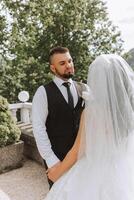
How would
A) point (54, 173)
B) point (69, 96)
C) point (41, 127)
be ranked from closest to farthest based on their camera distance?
point (54, 173)
point (41, 127)
point (69, 96)

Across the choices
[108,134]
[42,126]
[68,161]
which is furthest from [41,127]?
[108,134]

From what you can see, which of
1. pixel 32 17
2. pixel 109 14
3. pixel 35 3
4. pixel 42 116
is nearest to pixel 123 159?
pixel 42 116

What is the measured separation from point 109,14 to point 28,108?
73.5 feet

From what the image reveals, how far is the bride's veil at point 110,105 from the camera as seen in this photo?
2.28 metres

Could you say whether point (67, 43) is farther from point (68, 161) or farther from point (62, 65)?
point (68, 161)

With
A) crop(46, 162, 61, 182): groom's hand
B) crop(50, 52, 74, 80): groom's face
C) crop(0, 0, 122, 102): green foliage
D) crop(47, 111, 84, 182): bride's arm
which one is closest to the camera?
crop(47, 111, 84, 182): bride's arm

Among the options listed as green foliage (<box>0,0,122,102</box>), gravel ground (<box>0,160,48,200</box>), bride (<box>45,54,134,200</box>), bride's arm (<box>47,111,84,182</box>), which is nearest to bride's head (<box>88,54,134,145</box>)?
bride (<box>45,54,134,200</box>)

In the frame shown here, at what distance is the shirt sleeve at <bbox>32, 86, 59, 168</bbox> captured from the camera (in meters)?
3.10

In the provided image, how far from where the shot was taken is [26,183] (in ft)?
18.6

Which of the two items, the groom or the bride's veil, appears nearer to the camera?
the bride's veil

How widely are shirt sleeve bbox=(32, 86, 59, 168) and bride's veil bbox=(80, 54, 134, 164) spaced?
0.77m

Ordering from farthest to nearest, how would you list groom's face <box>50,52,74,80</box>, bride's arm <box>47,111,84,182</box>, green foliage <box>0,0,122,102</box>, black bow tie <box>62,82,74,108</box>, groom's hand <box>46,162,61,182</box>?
green foliage <box>0,0,122,102</box> → black bow tie <box>62,82,74,108</box> → groom's face <box>50,52,74,80</box> → groom's hand <box>46,162,61,182</box> → bride's arm <box>47,111,84,182</box>

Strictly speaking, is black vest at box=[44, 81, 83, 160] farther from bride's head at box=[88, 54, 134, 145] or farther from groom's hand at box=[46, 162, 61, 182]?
bride's head at box=[88, 54, 134, 145]

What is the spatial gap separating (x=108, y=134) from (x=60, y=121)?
3.54ft
